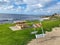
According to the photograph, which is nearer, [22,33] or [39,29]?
[22,33]

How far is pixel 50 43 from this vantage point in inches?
906

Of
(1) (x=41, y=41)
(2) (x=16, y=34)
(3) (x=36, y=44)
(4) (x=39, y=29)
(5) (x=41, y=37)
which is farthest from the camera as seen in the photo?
(4) (x=39, y=29)

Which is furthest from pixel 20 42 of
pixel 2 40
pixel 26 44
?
pixel 2 40

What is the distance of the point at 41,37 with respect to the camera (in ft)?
84.7

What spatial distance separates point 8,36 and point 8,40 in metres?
2.45

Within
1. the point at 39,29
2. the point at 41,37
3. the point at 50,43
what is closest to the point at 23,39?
the point at 41,37

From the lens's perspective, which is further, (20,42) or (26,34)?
(26,34)

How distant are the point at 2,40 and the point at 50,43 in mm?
7792

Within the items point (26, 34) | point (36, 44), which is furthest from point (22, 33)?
point (36, 44)

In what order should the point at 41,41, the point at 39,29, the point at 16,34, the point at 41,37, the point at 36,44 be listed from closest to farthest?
the point at 36,44
the point at 41,41
the point at 41,37
the point at 16,34
the point at 39,29

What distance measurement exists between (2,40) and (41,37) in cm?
661

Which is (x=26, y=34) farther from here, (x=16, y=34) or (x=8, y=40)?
(x=8, y=40)

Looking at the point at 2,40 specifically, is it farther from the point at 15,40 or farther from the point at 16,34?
the point at 16,34

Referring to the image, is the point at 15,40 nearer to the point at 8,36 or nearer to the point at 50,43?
the point at 8,36
